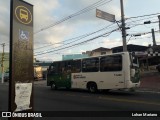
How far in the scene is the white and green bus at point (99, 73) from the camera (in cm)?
1841

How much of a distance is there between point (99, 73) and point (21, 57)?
15322 mm

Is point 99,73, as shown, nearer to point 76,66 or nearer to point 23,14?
point 76,66

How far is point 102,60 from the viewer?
1991 centimetres

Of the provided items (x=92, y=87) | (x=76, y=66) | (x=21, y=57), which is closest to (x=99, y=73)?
(x=92, y=87)

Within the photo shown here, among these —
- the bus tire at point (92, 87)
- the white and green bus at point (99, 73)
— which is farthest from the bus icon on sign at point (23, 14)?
the bus tire at point (92, 87)

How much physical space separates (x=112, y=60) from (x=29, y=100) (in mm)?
14280

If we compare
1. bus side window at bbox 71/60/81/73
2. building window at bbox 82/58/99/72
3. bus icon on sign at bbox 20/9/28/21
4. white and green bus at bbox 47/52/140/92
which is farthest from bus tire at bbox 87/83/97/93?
bus icon on sign at bbox 20/9/28/21

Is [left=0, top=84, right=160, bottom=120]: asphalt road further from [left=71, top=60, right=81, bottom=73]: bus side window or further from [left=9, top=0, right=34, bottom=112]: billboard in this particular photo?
[left=9, top=0, right=34, bottom=112]: billboard

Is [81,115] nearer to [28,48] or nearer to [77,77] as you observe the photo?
[28,48]

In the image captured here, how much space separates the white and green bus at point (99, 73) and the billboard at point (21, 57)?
13.6 metres

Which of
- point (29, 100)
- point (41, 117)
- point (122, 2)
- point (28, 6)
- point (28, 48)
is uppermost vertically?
point (122, 2)

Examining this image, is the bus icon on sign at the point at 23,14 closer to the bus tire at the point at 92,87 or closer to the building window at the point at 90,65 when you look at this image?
the building window at the point at 90,65

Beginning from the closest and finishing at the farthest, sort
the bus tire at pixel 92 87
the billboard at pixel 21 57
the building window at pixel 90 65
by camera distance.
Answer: the billboard at pixel 21 57, the building window at pixel 90 65, the bus tire at pixel 92 87

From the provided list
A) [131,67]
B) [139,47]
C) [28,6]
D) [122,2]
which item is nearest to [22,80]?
[28,6]
